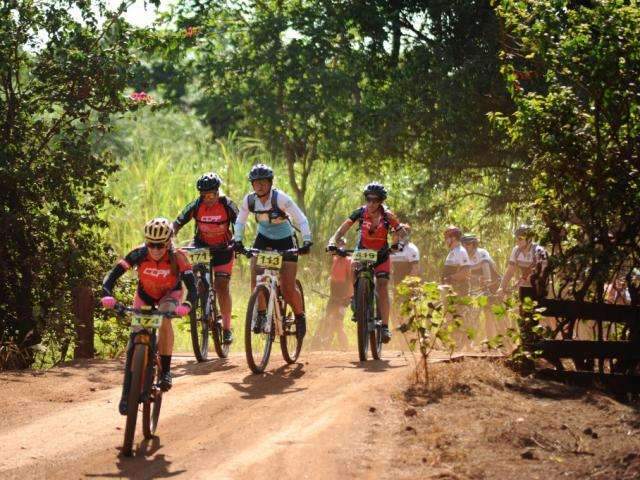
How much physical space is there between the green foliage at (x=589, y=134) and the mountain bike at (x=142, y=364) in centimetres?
427

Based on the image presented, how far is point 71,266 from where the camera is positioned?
1453 cm

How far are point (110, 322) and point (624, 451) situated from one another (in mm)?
8811

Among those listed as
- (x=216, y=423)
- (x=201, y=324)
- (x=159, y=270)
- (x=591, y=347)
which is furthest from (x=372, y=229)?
(x=159, y=270)

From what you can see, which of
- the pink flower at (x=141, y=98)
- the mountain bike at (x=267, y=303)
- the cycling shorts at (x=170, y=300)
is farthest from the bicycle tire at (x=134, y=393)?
the pink flower at (x=141, y=98)

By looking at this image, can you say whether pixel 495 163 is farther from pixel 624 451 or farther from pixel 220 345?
pixel 624 451

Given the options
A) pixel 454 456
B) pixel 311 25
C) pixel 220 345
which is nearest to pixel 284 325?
pixel 220 345

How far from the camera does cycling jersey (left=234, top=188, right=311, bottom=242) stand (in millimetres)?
12094

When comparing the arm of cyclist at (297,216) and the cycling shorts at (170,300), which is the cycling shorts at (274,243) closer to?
the arm of cyclist at (297,216)

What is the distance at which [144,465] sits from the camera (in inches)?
327

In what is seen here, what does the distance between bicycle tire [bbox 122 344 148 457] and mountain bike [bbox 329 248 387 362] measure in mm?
4140

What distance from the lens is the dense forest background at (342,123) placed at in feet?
37.3

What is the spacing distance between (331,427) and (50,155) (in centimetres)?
666

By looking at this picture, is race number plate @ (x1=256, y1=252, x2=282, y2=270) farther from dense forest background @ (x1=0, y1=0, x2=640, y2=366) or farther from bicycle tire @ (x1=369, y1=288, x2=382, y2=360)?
dense forest background @ (x1=0, y1=0, x2=640, y2=366)

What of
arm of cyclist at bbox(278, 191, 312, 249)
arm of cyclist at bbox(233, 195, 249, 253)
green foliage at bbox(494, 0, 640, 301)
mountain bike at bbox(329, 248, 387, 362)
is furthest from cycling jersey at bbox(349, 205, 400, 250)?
green foliage at bbox(494, 0, 640, 301)
